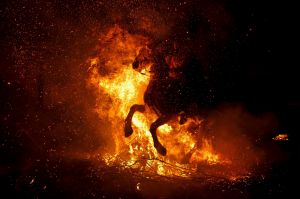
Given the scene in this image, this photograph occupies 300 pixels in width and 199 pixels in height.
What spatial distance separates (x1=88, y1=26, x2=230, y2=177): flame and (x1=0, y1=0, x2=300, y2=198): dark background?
22.1 inches

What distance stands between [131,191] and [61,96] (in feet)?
16.6

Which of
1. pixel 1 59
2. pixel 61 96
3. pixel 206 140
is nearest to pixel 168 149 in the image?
pixel 206 140

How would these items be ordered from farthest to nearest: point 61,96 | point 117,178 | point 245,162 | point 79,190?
point 61,96
point 245,162
point 117,178
point 79,190

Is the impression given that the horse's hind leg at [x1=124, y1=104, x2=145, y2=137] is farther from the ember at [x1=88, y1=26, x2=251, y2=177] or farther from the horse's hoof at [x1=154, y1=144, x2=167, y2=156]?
→ the horse's hoof at [x1=154, y1=144, x2=167, y2=156]

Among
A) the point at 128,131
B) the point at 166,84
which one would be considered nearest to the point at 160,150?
the point at 128,131

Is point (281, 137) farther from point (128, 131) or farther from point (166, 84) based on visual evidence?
point (128, 131)

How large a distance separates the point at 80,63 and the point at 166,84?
A: 3.53m

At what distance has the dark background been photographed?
865cm

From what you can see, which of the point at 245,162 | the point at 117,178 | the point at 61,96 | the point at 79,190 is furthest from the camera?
the point at 61,96

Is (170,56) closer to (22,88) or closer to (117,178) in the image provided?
(117,178)

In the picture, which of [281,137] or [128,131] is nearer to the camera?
[128,131]

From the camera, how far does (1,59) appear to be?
8.64 meters

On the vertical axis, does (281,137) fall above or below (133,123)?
below

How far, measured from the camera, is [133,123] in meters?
7.90
